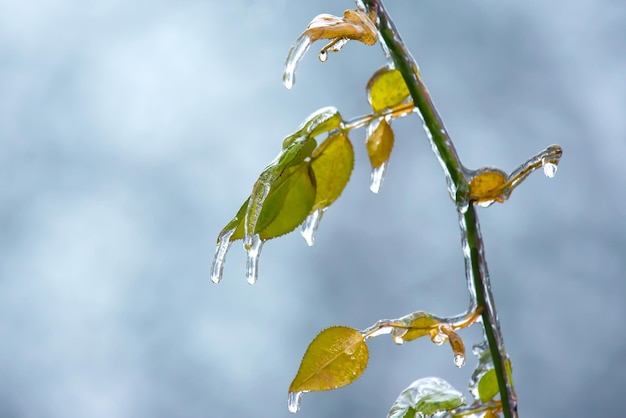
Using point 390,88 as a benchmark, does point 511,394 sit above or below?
below

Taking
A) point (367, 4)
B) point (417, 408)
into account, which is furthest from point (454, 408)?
point (367, 4)

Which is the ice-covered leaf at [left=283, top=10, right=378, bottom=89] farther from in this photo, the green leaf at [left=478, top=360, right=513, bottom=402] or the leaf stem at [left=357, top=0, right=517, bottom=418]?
the green leaf at [left=478, top=360, right=513, bottom=402]

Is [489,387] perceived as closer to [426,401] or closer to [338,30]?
[426,401]

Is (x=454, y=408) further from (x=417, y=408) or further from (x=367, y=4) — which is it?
(x=367, y=4)

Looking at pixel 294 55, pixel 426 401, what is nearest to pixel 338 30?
pixel 294 55
